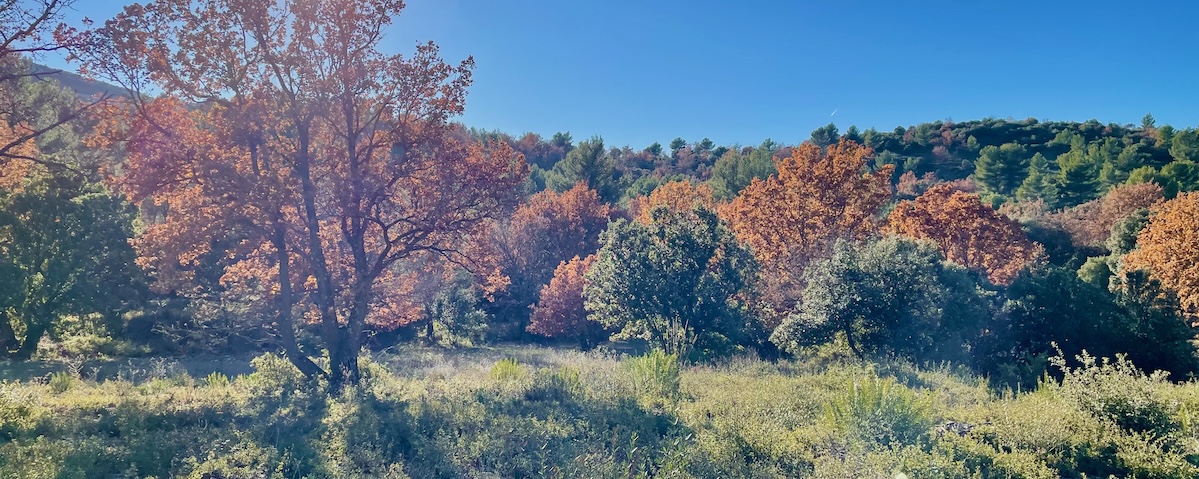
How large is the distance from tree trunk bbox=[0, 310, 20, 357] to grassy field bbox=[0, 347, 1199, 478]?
540 inches

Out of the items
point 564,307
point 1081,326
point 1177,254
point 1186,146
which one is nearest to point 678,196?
point 564,307

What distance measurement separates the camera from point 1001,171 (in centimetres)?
5597

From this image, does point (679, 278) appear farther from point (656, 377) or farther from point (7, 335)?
point (7, 335)

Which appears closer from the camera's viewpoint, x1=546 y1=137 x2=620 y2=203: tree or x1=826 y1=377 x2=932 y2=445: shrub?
x1=826 y1=377 x2=932 y2=445: shrub

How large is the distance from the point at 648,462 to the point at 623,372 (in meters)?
3.98

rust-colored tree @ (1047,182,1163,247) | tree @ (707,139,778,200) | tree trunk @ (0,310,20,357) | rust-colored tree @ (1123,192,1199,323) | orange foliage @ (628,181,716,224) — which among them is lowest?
tree trunk @ (0,310,20,357)

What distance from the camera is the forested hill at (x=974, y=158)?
45875 millimetres

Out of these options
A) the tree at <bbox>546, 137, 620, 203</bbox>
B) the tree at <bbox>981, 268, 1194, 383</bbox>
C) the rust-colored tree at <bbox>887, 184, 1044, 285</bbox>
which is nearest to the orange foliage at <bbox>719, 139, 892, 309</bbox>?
the rust-colored tree at <bbox>887, 184, 1044, 285</bbox>

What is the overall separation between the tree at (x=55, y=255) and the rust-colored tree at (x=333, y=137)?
36.1ft

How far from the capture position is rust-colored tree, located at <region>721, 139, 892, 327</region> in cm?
2642

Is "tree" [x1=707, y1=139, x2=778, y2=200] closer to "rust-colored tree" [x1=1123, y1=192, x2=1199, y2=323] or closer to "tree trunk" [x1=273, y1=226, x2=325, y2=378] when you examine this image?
"rust-colored tree" [x1=1123, y1=192, x2=1199, y2=323]

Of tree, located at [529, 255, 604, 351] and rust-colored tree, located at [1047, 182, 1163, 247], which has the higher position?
rust-colored tree, located at [1047, 182, 1163, 247]

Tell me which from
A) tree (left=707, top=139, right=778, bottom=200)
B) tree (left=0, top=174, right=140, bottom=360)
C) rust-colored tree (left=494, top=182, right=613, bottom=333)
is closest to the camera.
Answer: tree (left=0, top=174, right=140, bottom=360)

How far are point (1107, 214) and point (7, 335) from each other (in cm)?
5127
